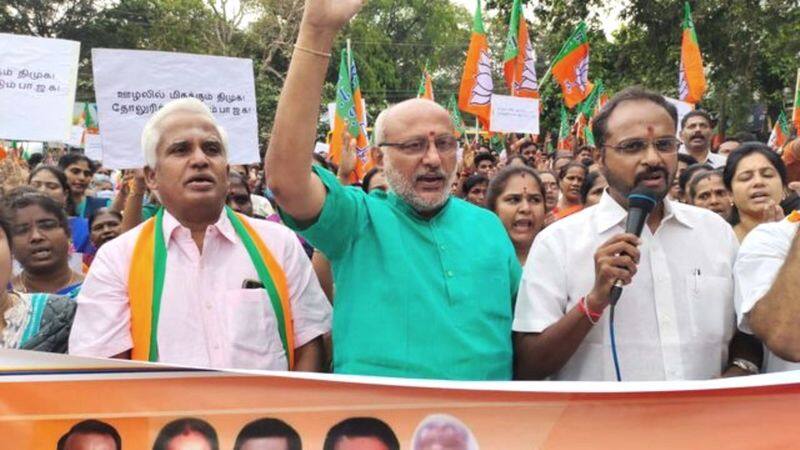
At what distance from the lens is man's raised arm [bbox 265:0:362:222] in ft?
7.81

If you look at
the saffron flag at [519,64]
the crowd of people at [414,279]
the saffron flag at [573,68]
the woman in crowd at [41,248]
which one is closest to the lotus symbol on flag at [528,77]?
the saffron flag at [519,64]

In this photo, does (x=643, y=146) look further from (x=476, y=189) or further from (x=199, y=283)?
(x=476, y=189)

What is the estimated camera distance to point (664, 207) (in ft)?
8.97

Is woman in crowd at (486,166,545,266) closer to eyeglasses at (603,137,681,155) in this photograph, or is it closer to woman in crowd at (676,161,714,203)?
woman in crowd at (676,161,714,203)

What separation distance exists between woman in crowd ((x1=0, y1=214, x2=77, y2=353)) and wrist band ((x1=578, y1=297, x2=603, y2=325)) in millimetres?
1585

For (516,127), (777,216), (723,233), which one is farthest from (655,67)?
(723,233)

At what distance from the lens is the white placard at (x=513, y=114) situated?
33.4 ft

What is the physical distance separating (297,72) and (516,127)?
8076 mm

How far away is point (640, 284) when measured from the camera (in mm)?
2652

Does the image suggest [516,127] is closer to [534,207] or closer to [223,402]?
→ [534,207]

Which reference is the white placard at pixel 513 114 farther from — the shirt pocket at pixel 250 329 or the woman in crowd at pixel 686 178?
the shirt pocket at pixel 250 329

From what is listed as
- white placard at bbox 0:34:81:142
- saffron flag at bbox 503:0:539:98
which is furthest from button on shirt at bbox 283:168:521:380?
saffron flag at bbox 503:0:539:98

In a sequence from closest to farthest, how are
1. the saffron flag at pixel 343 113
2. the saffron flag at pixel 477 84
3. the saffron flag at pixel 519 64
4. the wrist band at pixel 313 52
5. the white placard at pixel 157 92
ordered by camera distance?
the wrist band at pixel 313 52 → the white placard at pixel 157 92 → the saffron flag at pixel 343 113 → the saffron flag at pixel 477 84 → the saffron flag at pixel 519 64

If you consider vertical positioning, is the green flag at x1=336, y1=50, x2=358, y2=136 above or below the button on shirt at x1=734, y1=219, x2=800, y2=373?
above
